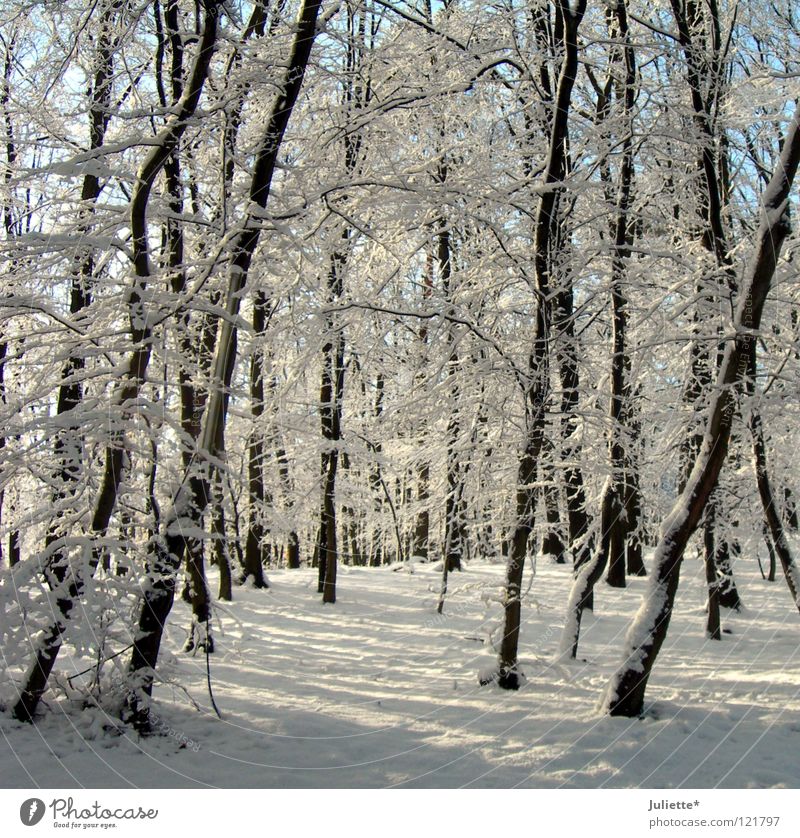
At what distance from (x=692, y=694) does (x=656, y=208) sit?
18.7 ft

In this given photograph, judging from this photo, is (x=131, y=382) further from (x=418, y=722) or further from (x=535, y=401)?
(x=535, y=401)

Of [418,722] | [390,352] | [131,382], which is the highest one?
[390,352]

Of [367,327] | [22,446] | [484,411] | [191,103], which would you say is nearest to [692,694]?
[484,411]

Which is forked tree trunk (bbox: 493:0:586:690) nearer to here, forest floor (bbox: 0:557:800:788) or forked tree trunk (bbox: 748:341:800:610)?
forest floor (bbox: 0:557:800:788)

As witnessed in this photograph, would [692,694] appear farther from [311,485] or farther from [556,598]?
[311,485]

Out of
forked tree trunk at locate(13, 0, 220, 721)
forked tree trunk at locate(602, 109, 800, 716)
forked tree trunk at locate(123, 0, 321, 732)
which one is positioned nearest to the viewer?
forked tree trunk at locate(13, 0, 220, 721)

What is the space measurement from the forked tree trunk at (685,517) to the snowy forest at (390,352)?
3 cm

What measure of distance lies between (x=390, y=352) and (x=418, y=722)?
14.3 feet

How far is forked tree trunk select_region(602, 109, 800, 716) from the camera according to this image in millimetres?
5484

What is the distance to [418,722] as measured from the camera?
5.42 metres

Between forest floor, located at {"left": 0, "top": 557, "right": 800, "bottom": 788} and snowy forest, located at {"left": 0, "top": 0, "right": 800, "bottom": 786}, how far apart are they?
0.13ft

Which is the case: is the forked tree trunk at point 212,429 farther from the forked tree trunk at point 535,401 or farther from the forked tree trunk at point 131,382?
the forked tree trunk at point 535,401

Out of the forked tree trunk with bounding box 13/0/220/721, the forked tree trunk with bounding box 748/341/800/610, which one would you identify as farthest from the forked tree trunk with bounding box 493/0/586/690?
the forked tree trunk with bounding box 13/0/220/721

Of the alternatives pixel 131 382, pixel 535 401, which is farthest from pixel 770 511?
pixel 131 382
